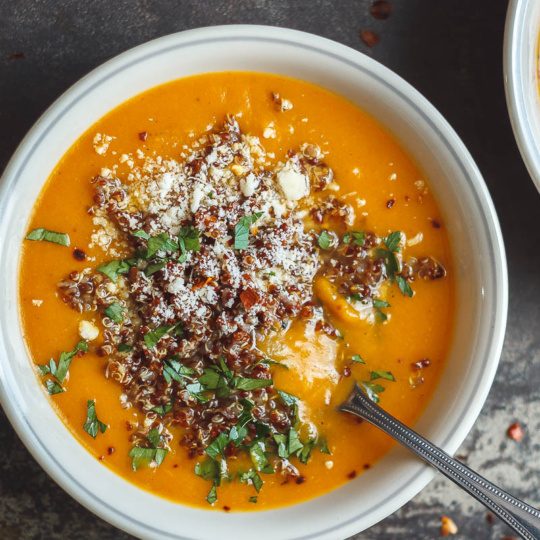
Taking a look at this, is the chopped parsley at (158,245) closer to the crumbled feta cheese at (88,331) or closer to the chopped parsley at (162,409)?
the crumbled feta cheese at (88,331)

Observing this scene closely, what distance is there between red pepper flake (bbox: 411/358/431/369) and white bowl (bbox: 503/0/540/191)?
24.4 inches

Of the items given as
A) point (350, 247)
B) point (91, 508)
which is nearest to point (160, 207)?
point (350, 247)

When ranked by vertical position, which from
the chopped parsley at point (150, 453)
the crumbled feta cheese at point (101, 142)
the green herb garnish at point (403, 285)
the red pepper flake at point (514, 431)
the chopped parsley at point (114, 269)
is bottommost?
the chopped parsley at point (150, 453)

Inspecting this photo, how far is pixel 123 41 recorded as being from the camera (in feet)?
7.41

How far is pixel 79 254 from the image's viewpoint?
203 cm

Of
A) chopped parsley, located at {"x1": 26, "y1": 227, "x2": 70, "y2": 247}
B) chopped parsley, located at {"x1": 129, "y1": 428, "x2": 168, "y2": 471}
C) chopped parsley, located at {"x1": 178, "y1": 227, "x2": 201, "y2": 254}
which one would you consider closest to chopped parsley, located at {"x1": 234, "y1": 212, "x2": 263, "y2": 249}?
chopped parsley, located at {"x1": 178, "y1": 227, "x2": 201, "y2": 254}

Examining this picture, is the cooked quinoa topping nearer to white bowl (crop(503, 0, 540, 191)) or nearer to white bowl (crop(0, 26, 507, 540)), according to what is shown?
white bowl (crop(0, 26, 507, 540))

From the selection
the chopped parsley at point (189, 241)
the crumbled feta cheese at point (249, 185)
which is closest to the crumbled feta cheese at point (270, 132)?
the crumbled feta cheese at point (249, 185)

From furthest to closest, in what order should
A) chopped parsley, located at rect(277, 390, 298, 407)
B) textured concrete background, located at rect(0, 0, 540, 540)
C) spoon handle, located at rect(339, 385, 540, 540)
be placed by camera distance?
textured concrete background, located at rect(0, 0, 540, 540) → chopped parsley, located at rect(277, 390, 298, 407) → spoon handle, located at rect(339, 385, 540, 540)

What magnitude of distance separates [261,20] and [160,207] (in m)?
0.73

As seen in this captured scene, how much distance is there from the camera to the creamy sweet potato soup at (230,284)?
6.61ft

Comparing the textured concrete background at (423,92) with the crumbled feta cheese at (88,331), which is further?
the textured concrete background at (423,92)

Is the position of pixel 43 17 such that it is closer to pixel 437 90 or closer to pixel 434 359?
pixel 437 90

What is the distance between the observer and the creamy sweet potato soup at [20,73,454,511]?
2016 millimetres
